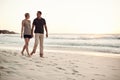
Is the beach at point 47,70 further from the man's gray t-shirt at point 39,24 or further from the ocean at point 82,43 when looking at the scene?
the ocean at point 82,43

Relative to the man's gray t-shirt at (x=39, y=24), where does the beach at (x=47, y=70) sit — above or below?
below

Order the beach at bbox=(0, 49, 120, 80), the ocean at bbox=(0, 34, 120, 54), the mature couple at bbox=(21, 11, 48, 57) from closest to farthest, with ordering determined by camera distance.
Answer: the beach at bbox=(0, 49, 120, 80) → the mature couple at bbox=(21, 11, 48, 57) → the ocean at bbox=(0, 34, 120, 54)

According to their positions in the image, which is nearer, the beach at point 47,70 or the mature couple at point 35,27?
the beach at point 47,70

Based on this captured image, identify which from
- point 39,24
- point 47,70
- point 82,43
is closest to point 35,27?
point 39,24

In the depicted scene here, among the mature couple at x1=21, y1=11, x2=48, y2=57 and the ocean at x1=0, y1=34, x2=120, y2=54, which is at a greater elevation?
the mature couple at x1=21, y1=11, x2=48, y2=57

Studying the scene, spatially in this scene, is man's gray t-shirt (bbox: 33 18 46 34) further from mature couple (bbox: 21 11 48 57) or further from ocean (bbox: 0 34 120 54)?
ocean (bbox: 0 34 120 54)

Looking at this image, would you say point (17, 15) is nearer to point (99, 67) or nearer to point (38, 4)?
point (38, 4)

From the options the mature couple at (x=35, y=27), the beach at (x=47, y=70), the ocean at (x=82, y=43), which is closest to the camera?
the beach at (x=47, y=70)

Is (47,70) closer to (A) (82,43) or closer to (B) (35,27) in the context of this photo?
(B) (35,27)

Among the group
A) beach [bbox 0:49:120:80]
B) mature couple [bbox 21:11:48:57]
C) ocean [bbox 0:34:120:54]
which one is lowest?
beach [bbox 0:49:120:80]

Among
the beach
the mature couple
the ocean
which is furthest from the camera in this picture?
the ocean

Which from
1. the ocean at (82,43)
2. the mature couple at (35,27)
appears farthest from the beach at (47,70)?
the ocean at (82,43)

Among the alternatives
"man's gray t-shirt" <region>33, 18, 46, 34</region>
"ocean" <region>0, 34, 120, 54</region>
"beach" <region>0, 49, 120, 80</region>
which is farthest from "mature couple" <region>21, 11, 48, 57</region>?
"ocean" <region>0, 34, 120, 54</region>

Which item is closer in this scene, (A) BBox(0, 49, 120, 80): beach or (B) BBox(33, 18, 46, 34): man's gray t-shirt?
(A) BBox(0, 49, 120, 80): beach
